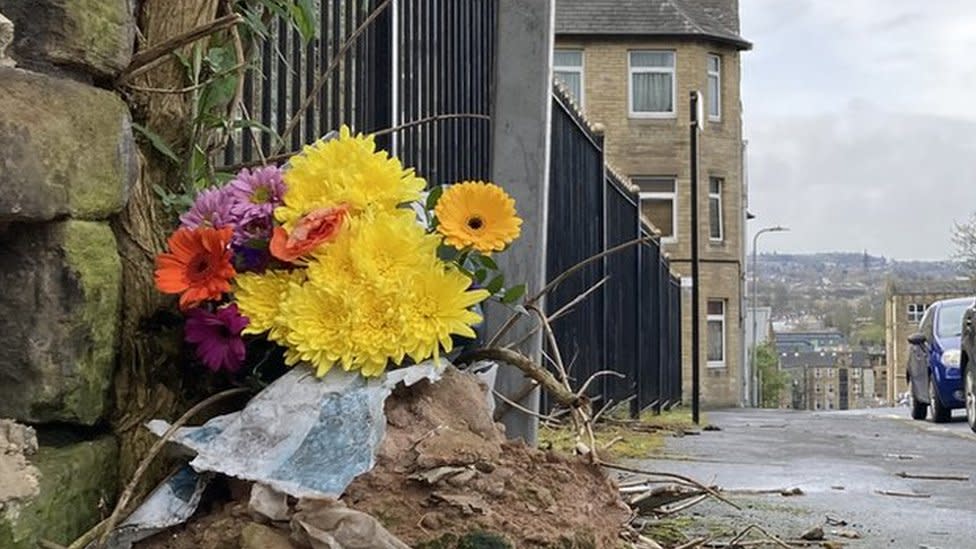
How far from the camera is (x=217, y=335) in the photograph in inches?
72.2

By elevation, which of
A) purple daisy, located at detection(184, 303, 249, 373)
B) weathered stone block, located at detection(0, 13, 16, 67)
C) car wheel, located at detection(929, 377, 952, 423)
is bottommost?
car wheel, located at detection(929, 377, 952, 423)

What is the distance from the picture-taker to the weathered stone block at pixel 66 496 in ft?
4.95

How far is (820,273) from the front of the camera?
7856 cm

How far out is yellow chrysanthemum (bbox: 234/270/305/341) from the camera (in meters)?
1.81

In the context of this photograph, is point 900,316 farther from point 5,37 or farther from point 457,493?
point 5,37

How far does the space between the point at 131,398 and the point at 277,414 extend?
0.23 metres

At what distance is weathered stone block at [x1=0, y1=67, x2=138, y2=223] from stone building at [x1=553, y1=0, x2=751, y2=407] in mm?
25872

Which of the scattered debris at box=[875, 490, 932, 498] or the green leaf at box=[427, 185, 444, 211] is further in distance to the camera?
the scattered debris at box=[875, 490, 932, 498]

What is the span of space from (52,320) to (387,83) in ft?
6.51

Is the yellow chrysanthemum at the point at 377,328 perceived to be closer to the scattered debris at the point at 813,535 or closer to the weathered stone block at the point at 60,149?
the weathered stone block at the point at 60,149

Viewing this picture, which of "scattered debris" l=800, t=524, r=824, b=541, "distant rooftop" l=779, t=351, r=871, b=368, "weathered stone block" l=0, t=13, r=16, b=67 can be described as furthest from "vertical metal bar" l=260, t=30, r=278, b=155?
"distant rooftop" l=779, t=351, r=871, b=368

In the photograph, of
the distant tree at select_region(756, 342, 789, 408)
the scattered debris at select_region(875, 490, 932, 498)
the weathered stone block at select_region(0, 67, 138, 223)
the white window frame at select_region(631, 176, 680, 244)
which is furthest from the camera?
the distant tree at select_region(756, 342, 789, 408)

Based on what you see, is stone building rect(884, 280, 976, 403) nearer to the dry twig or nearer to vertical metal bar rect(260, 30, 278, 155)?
vertical metal bar rect(260, 30, 278, 155)

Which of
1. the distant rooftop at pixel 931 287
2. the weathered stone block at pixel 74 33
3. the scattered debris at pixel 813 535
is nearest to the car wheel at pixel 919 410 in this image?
the scattered debris at pixel 813 535
